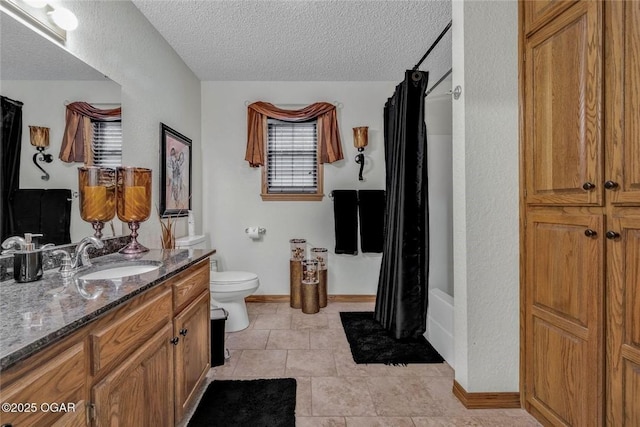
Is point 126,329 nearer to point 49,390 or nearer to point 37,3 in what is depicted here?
point 49,390

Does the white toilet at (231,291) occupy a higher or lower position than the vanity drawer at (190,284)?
lower

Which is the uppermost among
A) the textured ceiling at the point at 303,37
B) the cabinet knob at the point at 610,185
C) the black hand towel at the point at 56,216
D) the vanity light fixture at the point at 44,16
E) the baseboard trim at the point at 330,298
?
the textured ceiling at the point at 303,37

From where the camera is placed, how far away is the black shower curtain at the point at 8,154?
114 cm

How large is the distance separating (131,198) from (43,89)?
589 millimetres

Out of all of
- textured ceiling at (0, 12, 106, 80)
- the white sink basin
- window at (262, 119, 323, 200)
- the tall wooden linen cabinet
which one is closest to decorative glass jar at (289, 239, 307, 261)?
window at (262, 119, 323, 200)

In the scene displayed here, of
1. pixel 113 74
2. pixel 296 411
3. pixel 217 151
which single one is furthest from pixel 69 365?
pixel 217 151

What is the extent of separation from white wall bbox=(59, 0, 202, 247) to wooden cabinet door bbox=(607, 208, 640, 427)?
2.39 metres

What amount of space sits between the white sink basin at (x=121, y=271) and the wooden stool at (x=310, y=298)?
1.67 m

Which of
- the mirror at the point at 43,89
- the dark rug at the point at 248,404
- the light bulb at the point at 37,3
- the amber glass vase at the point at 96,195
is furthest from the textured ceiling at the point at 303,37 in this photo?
the dark rug at the point at 248,404

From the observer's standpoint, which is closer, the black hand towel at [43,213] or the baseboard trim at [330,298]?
the black hand towel at [43,213]

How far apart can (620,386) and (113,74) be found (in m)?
2.79

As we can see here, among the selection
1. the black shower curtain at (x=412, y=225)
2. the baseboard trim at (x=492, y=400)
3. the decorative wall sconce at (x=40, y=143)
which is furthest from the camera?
the black shower curtain at (x=412, y=225)

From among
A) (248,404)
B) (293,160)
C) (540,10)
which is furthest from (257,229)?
(540,10)

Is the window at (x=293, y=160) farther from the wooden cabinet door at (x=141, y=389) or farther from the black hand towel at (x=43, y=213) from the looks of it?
the wooden cabinet door at (x=141, y=389)
